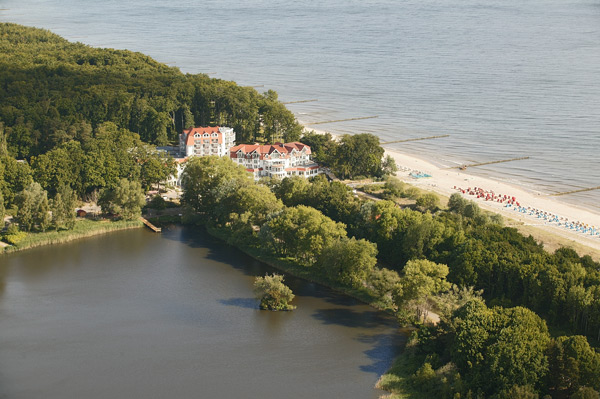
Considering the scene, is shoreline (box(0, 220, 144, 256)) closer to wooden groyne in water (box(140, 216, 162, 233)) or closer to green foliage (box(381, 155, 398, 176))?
wooden groyne in water (box(140, 216, 162, 233))

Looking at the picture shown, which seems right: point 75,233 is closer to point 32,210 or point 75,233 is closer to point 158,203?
point 32,210

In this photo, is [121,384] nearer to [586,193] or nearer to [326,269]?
[326,269]

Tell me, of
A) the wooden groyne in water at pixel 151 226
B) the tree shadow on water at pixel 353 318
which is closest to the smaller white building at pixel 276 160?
the wooden groyne in water at pixel 151 226

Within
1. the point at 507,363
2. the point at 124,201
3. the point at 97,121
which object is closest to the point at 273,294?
the point at 507,363

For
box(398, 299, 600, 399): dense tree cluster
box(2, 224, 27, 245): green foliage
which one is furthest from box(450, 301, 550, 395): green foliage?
box(2, 224, 27, 245): green foliage

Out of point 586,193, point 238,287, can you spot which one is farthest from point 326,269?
point 586,193

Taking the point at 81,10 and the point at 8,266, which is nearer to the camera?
the point at 8,266

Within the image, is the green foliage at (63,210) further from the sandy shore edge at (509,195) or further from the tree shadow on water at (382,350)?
the sandy shore edge at (509,195)
